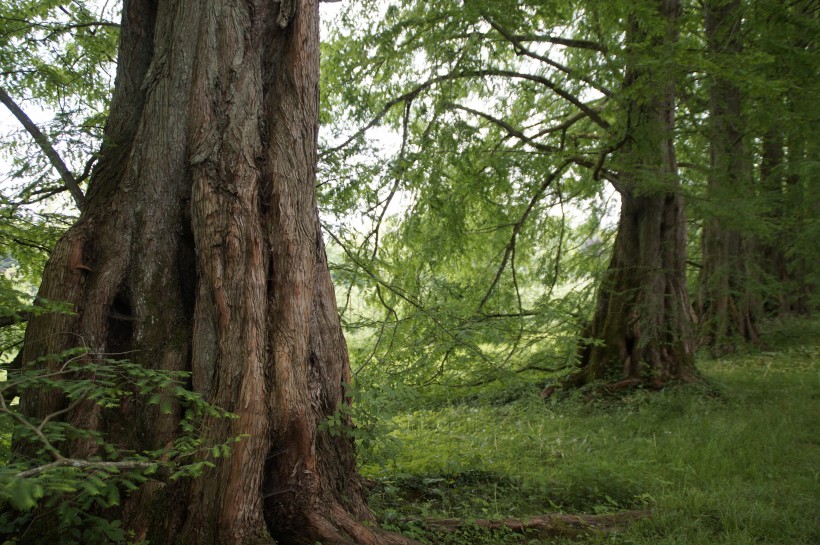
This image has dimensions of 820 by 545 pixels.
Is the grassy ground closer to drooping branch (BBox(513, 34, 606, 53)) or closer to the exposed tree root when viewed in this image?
the exposed tree root

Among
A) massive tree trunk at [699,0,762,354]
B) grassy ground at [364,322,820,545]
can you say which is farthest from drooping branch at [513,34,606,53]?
grassy ground at [364,322,820,545]

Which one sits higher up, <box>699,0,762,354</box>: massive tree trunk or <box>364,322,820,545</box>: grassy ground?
<box>699,0,762,354</box>: massive tree trunk

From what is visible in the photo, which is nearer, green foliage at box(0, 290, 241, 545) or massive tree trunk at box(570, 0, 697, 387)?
green foliage at box(0, 290, 241, 545)

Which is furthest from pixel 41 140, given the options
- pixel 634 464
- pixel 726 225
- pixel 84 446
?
pixel 726 225

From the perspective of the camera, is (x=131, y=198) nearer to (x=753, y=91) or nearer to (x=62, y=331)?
(x=62, y=331)

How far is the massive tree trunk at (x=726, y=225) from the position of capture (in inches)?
301

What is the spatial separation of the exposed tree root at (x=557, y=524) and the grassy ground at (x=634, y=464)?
9 cm

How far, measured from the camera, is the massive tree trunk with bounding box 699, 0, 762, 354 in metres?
7.64

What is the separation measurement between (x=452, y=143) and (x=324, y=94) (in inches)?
77.3

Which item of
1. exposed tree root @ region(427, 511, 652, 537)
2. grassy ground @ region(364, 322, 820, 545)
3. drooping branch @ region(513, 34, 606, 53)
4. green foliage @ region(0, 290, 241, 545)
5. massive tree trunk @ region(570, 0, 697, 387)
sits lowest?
exposed tree root @ region(427, 511, 652, 537)

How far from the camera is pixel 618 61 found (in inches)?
269

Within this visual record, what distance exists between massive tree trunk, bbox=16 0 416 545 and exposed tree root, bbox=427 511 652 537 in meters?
0.65

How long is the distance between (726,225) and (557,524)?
5.04 m

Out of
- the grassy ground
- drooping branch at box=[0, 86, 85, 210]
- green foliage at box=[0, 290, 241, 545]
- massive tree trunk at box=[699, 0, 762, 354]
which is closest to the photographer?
green foliage at box=[0, 290, 241, 545]
